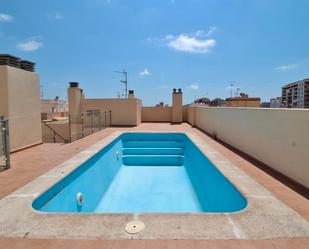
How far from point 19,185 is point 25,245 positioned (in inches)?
75.4

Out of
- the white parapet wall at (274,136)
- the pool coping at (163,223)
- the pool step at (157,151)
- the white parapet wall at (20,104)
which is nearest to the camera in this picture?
the pool coping at (163,223)

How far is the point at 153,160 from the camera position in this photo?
8.27m

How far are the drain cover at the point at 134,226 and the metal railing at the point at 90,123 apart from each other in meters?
6.98

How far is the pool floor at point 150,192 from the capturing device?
4832 millimetres

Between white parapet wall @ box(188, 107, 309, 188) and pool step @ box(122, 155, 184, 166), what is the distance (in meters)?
1.99

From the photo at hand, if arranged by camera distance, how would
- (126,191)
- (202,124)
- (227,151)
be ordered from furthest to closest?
1. (202,124)
2. (227,151)
3. (126,191)

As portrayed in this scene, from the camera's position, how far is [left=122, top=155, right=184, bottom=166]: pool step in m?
8.24

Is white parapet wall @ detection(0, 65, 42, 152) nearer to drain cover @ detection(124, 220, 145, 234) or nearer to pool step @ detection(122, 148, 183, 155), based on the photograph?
pool step @ detection(122, 148, 183, 155)

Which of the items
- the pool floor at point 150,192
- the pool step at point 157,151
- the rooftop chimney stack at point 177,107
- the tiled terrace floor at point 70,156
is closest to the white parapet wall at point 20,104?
the tiled terrace floor at point 70,156

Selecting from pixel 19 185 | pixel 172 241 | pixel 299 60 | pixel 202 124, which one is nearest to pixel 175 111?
pixel 202 124

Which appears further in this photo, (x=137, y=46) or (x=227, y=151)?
(x=137, y=46)

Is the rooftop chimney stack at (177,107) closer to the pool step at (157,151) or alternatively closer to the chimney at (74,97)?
the chimney at (74,97)

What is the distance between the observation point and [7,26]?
9.87 m

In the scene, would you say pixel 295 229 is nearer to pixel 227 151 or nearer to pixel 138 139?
pixel 227 151
